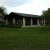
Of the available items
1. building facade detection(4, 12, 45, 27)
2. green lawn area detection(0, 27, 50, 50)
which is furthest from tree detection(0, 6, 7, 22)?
green lawn area detection(0, 27, 50, 50)

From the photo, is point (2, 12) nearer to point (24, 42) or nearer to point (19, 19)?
point (19, 19)

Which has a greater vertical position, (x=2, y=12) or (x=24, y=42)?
(x=2, y=12)

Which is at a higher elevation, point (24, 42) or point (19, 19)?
point (19, 19)

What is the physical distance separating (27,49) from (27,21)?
39.8 meters

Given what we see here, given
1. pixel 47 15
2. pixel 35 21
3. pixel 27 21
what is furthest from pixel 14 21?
pixel 47 15

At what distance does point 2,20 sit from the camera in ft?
149

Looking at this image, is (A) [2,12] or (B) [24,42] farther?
(A) [2,12]

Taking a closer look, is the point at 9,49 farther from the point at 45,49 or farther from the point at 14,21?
the point at 14,21

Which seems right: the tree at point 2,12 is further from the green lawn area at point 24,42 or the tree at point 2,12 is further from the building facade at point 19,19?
the green lawn area at point 24,42

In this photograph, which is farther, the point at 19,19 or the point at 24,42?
the point at 19,19

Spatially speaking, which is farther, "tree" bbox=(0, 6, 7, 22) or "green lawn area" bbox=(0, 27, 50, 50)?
"tree" bbox=(0, 6, 7, 22)

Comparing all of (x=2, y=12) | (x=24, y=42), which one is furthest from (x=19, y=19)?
(x=24, y=42)

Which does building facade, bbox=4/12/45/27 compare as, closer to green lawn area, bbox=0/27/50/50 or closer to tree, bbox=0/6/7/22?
Answer: tree, bbox=0/6/7/22

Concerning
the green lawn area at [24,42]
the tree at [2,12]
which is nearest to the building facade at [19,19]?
the tree at [2,12]
